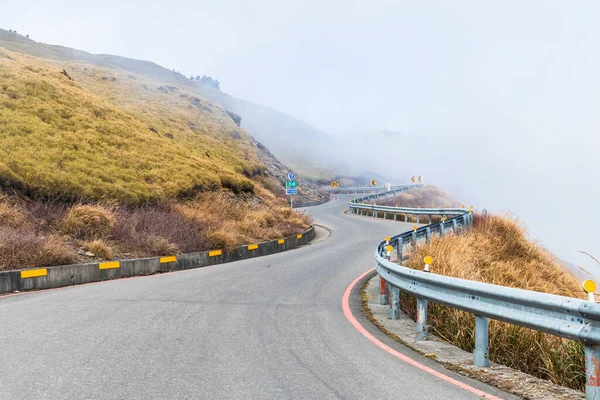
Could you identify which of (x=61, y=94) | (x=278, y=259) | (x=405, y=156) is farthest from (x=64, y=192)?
(x=405, y=156)

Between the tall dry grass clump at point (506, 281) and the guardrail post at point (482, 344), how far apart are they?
53 centimetres

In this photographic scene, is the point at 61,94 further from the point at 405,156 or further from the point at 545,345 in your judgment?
the point at 405,156

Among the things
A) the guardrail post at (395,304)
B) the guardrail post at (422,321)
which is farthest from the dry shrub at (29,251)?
the guardrail post at (422,321)

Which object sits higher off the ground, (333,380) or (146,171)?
(146,171)

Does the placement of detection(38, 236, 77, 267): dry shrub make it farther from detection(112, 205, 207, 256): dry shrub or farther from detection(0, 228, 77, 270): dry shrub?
detection(112, 205, 207, 256): dry shrub

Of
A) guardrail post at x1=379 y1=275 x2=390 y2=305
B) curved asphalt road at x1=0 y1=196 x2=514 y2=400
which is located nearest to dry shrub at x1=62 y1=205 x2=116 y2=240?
curved asphalt road at x1=0 y1=196 x2=514 y2=400

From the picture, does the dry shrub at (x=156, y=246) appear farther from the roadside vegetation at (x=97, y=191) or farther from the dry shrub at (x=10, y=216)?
the dry shrub at (x=10, y=216)

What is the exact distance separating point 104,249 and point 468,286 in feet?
32.7

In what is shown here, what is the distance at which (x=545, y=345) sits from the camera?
559 cm

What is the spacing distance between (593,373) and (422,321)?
262cm

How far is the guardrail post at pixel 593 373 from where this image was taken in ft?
12.7

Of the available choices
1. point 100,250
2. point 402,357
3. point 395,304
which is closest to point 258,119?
point 100,250

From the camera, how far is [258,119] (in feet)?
502

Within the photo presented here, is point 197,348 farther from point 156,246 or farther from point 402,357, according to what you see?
point 156,246
